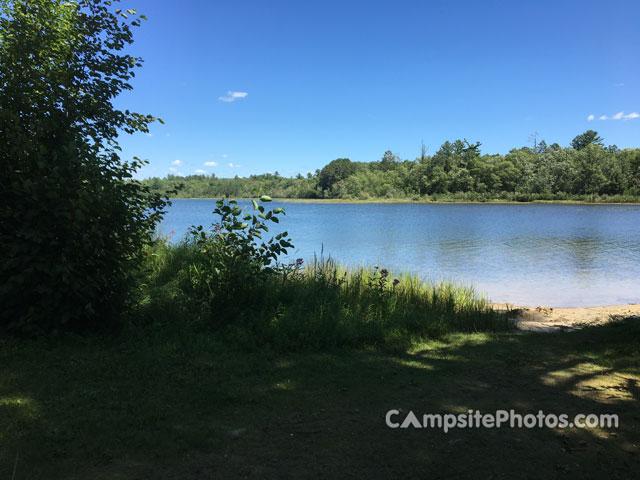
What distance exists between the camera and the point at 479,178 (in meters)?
102

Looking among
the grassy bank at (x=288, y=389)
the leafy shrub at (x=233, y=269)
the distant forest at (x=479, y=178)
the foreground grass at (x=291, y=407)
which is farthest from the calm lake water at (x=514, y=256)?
the distant forest at (x=479, y=178)

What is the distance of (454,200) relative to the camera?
3752 inches

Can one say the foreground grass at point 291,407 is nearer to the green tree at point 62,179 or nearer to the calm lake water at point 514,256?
the green tree at point 62,179

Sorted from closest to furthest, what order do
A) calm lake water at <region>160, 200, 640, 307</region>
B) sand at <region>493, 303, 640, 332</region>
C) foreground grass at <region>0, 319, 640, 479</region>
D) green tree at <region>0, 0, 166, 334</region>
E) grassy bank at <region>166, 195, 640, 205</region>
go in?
foreground grass at <region>0, 319, 640, 479</region>, green tree at <region>0, 0, 166, 334</region>, sand at <region>493, 303, 640, 332</region>, calm lake water at <region>160, 200, 640, 307</region>, grassy bank at <region>166, 195, 640, 205</region>

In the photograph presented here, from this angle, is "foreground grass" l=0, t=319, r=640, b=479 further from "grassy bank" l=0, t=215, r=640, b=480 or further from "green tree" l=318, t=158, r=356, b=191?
"green tree" l=318, t=158, r=356, b=191

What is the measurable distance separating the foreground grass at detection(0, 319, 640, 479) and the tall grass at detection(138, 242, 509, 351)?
353mm

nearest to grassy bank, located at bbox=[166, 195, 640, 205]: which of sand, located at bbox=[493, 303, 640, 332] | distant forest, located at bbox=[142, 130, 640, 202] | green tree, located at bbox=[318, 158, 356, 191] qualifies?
distant forest, located at bbox=[142, 130, 640, 202]

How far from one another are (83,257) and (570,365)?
19.4ft

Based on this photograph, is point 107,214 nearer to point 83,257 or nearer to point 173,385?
point 83,257

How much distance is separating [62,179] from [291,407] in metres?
3.48

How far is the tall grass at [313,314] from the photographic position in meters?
5.40

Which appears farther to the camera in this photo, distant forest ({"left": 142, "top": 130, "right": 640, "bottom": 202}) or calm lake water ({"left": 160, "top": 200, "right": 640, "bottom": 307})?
distant forest ({"left": 142, "top": 130, "right": 640, "bottom": 202})

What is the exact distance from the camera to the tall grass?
5.40 meters

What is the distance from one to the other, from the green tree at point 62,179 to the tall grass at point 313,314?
1.04 m
